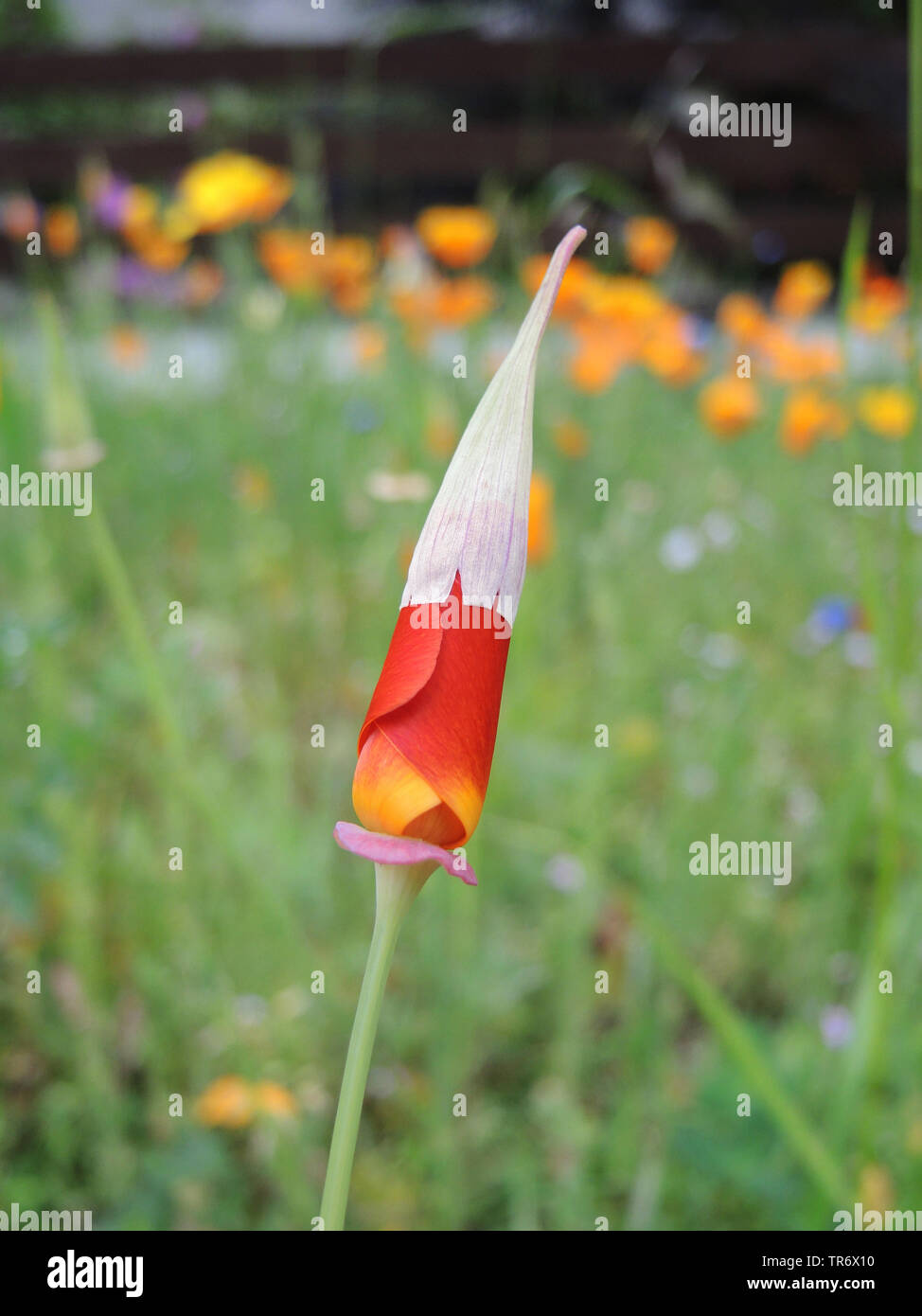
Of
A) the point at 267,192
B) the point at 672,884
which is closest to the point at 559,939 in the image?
the point at 672,884

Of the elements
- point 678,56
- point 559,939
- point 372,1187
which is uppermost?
point 678,56

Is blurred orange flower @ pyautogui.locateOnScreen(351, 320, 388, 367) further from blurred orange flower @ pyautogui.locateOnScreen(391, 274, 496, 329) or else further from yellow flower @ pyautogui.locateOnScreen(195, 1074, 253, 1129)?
yellow flower @ pyautogui.locateOnScreen(195, 1074, 253, 1129)

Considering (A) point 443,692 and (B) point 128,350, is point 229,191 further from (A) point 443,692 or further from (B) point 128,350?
(A) point 443,692

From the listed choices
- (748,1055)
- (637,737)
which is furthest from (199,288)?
(748,1055)

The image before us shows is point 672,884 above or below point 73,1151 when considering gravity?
above

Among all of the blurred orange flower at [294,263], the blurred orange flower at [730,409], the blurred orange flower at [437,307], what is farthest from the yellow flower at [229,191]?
the blurred orange flower at [730,409]

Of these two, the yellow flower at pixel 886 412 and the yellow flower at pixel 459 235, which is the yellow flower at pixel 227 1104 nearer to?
the yellow flower at pixel 886 412

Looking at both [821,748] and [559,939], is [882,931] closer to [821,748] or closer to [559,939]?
[559,939]
